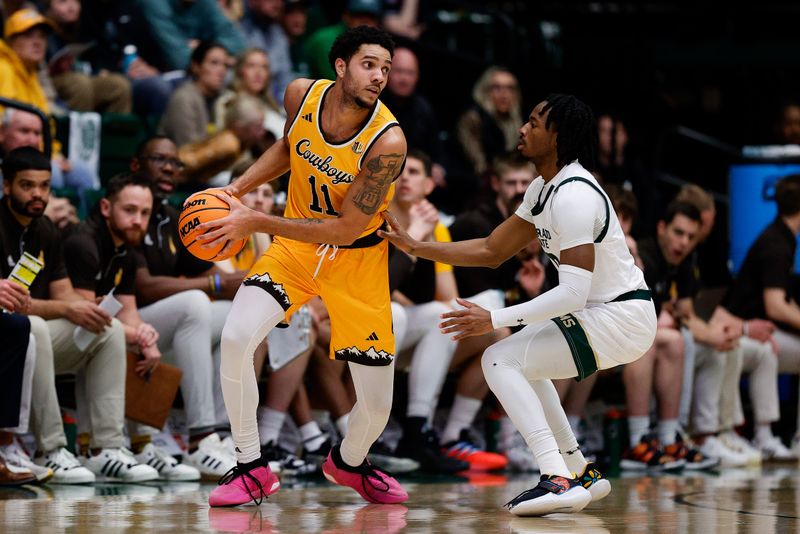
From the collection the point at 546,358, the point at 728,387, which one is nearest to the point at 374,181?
the point at 546,358

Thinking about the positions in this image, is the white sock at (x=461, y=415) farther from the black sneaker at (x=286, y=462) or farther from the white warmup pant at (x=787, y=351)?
the white warmup pant at (x=787, y=351)

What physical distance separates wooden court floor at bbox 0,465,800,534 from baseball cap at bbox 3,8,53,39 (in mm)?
3521

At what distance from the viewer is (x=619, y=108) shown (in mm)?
12734

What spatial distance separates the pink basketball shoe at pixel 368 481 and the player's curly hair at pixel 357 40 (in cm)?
173

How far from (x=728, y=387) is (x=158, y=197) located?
4.16 m

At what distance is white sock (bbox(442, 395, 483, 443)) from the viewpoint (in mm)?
8016

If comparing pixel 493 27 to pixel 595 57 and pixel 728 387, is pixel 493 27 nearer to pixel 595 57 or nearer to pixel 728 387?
pixel 595 57

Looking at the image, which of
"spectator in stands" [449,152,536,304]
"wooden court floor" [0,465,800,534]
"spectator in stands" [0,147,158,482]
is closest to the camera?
"wooden court floor" [0,465,800,534]

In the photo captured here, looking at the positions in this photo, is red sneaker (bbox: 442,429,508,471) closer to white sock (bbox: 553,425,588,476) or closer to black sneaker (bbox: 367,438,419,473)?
black sneaker (bbox: 367,438,419,473)

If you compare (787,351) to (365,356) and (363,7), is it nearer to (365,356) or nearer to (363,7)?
(363,7)

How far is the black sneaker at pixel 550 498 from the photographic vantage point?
5.34 meters

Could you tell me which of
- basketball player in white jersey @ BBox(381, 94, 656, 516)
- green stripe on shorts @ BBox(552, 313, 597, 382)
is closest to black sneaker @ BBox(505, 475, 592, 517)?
basketball player in white jersey @ BBox(381, 94, 656, 516)

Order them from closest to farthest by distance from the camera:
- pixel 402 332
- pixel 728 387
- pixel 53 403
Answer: pixel 53 403 → pixel 402 332 → pixel 728 387

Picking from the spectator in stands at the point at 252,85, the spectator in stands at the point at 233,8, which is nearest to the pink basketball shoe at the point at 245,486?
the spectator in stands at the point at 252,85
